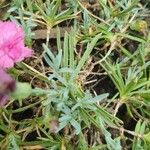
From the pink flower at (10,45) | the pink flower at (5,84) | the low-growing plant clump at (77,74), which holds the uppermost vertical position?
the pink flower at (5,84)

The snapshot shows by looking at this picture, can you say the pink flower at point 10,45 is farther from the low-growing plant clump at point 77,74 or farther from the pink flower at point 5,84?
the pink flower at point 5,84

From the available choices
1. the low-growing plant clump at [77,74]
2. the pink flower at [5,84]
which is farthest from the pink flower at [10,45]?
the pink flower at [5,84]

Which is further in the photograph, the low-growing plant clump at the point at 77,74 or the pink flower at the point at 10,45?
the low-growing plant clump at the point at 77,74

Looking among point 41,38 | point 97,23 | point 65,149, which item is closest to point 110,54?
point 97,23

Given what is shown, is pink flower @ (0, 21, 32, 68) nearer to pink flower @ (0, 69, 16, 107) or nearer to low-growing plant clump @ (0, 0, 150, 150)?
low-growing plant clump @ (0, 0, 150, 150)

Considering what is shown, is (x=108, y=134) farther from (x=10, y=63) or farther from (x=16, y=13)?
(x=16, y=13)

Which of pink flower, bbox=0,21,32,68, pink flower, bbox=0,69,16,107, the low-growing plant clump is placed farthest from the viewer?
the low-growing plant clump

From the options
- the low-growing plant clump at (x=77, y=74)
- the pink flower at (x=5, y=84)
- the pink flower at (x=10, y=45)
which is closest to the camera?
the pink flower at (x=5, y=84)

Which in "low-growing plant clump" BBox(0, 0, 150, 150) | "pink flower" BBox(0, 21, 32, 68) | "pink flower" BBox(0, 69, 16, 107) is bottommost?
"low-growing plant clump" BBox(0, 0, 150, 150)

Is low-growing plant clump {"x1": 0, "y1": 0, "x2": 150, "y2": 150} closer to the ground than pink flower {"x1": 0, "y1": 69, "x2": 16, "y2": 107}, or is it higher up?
closer to the ground

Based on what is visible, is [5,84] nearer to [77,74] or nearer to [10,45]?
[10,45]

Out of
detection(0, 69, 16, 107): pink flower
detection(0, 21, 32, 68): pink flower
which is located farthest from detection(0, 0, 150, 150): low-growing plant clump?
detection(0, 69, 16, 107): pink flower
